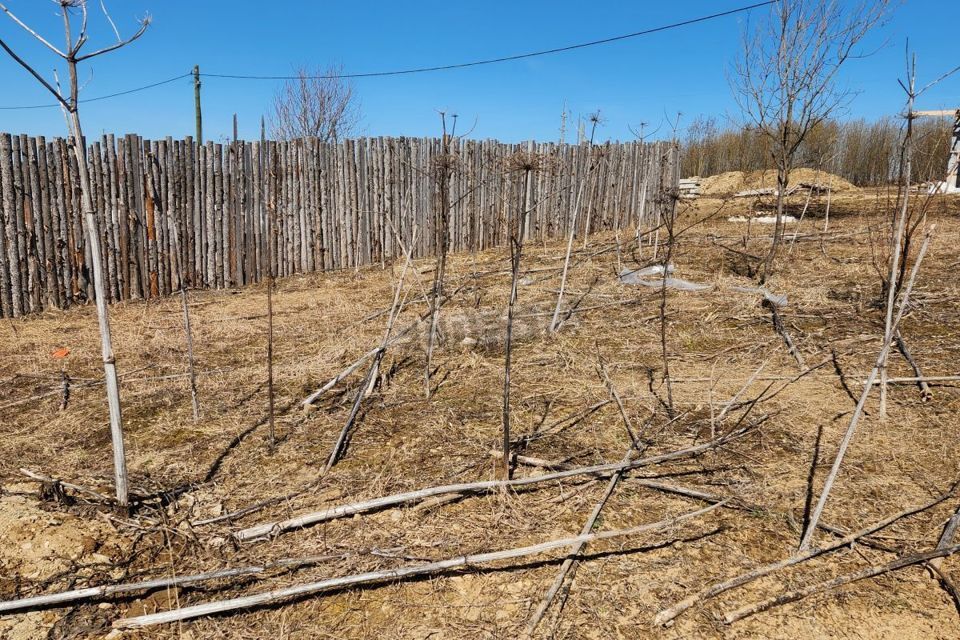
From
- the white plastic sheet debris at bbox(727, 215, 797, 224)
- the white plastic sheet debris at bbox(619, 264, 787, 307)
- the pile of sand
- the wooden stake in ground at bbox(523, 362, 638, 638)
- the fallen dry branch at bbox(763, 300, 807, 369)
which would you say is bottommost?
the wooden stake in ground at bbox(523, 362, 638, 638)

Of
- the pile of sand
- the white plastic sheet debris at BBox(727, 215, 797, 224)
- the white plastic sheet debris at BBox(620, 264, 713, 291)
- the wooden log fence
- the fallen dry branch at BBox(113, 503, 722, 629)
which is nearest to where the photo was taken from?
the fallen dry branch at BBox(113, 503, 722, 629)

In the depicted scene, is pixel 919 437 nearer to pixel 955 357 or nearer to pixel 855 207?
pixel 955 357

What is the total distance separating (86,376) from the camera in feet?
14.0

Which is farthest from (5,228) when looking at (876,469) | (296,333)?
(876,469)

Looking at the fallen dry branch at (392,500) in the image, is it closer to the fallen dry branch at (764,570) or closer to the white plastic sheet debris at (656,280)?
the fallen dry branch at (764,570)

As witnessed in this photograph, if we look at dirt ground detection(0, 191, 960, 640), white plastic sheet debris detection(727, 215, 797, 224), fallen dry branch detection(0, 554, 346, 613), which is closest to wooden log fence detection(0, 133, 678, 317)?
dirt ground detection(0, 191, 960, 640)

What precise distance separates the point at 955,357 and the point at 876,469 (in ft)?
6.01

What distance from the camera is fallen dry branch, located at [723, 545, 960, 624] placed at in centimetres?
A: 203

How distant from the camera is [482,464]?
297cm

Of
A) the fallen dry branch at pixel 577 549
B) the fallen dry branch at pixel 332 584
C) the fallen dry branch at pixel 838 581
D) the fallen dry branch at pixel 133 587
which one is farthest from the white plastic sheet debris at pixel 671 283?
the fallen dry branch at pixel 133 587

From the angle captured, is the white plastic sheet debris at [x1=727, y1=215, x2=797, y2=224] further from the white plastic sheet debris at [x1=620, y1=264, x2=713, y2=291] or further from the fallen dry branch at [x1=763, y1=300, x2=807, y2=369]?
the fallen dry branch at [x1=763, y1=300, x2=807, y2=369]

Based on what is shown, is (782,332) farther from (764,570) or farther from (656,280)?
(764,570)

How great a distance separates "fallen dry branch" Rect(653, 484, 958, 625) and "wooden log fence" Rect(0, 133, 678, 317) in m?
2.85

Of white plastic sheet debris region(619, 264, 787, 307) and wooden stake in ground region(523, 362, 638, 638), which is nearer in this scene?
wooden stake in ground region(523, 362, 638, 638)
